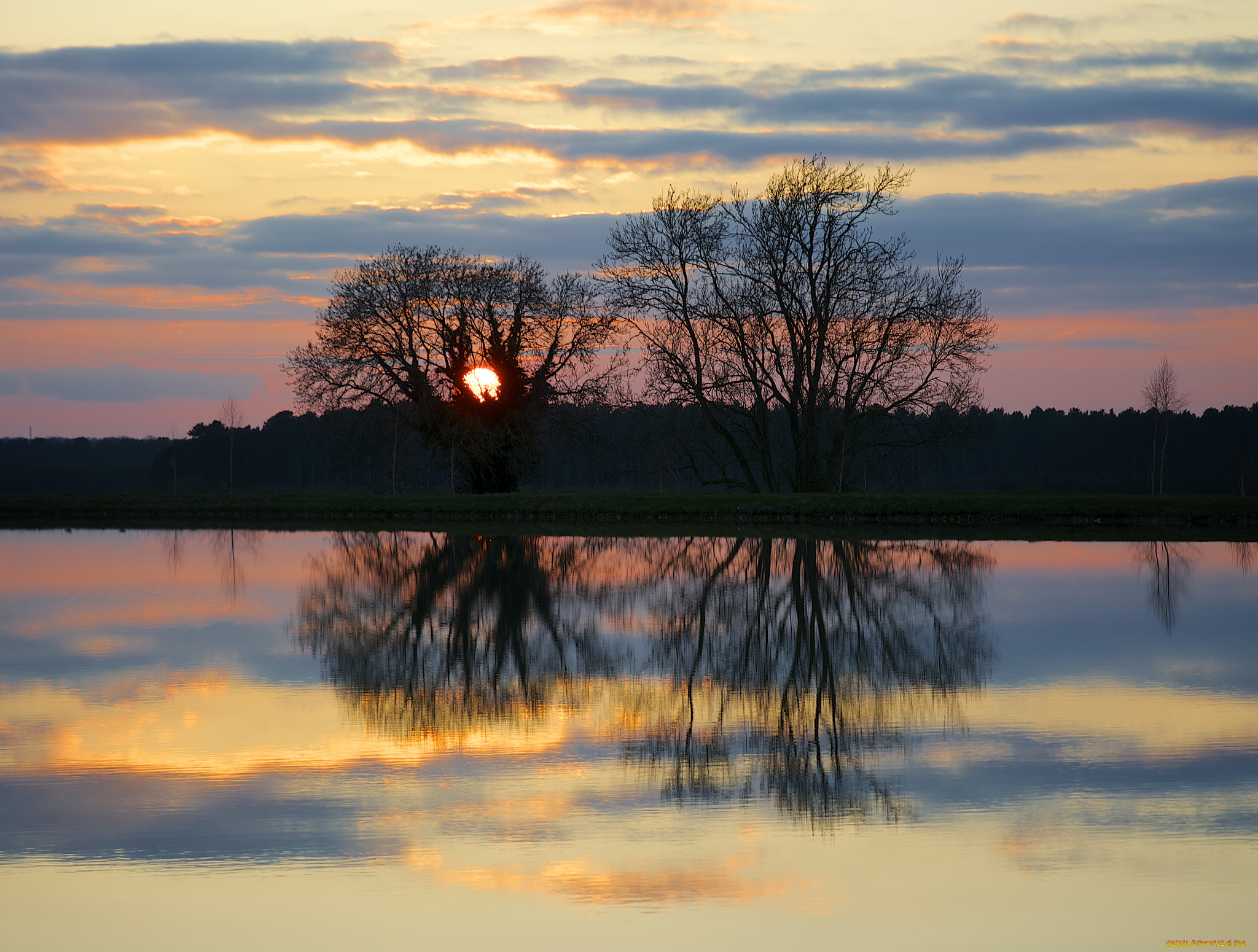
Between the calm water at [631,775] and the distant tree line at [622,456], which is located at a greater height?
the distant tree line at [622,456]

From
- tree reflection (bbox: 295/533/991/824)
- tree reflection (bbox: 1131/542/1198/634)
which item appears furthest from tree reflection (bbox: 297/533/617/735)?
tree reflection (bbox: 1131/542/1198/634)

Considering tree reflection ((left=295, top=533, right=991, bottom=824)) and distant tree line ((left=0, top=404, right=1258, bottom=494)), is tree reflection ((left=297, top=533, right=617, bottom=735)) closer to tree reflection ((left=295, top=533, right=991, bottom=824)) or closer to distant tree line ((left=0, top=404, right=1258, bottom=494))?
tree reflection ((left=295, top=533, right=991, bottom=824))

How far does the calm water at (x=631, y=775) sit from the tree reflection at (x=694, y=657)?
0.05m

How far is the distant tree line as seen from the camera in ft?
137

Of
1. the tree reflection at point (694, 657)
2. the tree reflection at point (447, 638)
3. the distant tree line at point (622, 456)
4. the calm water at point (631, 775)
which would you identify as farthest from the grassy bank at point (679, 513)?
the calm water at point (631, 775)

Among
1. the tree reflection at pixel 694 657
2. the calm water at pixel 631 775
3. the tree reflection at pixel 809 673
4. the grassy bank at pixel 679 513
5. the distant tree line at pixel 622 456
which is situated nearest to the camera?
the calm water at pixel 631 775

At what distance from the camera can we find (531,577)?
1738 centimetres

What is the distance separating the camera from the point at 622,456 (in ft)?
152

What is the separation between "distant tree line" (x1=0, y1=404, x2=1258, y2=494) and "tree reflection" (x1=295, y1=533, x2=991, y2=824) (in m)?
21.9

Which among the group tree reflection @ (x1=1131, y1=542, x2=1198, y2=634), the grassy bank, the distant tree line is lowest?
tree reflection @ (x1=1131, y1=542, x2=1198, y2=634)

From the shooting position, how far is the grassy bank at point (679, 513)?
30.6m

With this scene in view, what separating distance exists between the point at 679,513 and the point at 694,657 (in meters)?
24.4

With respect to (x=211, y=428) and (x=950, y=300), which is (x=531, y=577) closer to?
(x=950, y=300)

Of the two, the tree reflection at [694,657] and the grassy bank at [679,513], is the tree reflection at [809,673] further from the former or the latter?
the grassy bank at [679,513]
